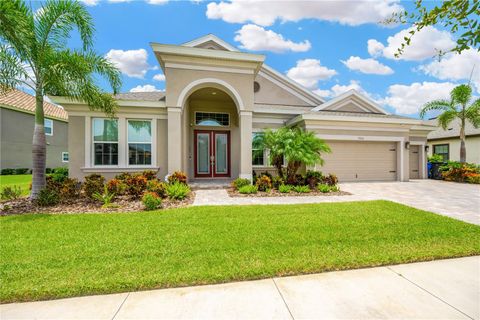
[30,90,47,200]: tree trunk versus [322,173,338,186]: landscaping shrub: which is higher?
[30,90,47,200]: tree trunk

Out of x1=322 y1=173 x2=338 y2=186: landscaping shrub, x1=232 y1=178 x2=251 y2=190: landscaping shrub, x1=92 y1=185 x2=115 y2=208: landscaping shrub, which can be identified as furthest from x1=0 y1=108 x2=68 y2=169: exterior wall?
x1=322 y1=173 x2=338 y2=186: landscaping shrub

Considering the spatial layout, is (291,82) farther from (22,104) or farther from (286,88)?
(22,104)

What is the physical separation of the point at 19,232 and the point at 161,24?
927cm

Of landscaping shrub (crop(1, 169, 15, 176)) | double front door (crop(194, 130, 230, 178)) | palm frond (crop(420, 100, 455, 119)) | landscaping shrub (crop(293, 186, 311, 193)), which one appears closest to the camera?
landscaping shrub (crop(293, 186, 311, 193))

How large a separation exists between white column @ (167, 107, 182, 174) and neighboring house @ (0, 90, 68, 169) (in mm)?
14824

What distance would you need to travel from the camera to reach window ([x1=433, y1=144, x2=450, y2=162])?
20.2 meters

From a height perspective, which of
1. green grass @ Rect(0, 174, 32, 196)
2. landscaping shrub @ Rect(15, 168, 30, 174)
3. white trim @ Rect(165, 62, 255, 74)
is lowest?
green grass @ Rect(0, 174, 32, 196)

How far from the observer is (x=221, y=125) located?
12461 mm

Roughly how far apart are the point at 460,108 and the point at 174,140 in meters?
17.8

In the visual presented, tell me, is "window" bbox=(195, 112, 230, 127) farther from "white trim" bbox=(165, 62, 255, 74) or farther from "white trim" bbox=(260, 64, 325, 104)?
"white trim" bbox=(260, 64, 325, 104)

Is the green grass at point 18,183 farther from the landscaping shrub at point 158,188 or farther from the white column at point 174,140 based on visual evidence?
the white column at point 174,140

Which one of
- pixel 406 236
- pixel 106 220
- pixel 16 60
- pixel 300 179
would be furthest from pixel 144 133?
pixel 406 236

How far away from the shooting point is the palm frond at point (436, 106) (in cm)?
1418

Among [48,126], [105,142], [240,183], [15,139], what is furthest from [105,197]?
[48,126]
